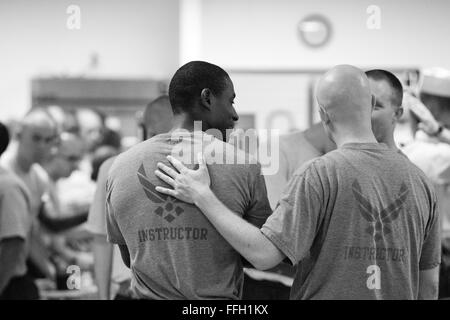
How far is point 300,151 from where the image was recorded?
8.62 ft

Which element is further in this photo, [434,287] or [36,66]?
[36,66]

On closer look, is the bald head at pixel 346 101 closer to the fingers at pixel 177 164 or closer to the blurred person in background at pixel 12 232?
the fingers at pixel 177 164

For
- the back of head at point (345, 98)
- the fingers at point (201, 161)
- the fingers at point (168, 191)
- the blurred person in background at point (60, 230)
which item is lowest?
the blurred person in background at point (60, 230)

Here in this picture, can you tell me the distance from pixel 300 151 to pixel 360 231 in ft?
2.78

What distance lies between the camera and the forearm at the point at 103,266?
9.23 ft

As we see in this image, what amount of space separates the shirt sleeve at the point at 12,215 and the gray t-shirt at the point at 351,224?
1.34 metres

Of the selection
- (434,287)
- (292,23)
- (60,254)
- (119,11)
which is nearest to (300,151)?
(434,287)

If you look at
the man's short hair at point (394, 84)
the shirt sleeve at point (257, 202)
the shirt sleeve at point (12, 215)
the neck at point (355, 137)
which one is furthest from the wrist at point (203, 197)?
the shirt sleeve at point (12, 215)

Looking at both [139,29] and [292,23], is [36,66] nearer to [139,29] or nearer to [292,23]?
[139,29]

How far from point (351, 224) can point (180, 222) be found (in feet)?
1.50

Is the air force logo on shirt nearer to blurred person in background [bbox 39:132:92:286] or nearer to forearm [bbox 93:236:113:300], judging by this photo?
forearm [bbox 93:236:113:300]

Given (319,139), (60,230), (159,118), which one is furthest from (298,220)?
(60,230)

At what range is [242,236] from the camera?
1808 mm

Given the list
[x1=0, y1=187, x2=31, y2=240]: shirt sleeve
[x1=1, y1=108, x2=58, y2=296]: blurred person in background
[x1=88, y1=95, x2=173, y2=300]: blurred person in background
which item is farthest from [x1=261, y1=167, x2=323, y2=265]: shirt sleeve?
[x1=1, y1=108, x2=58, y2=296]: blurred person in background
